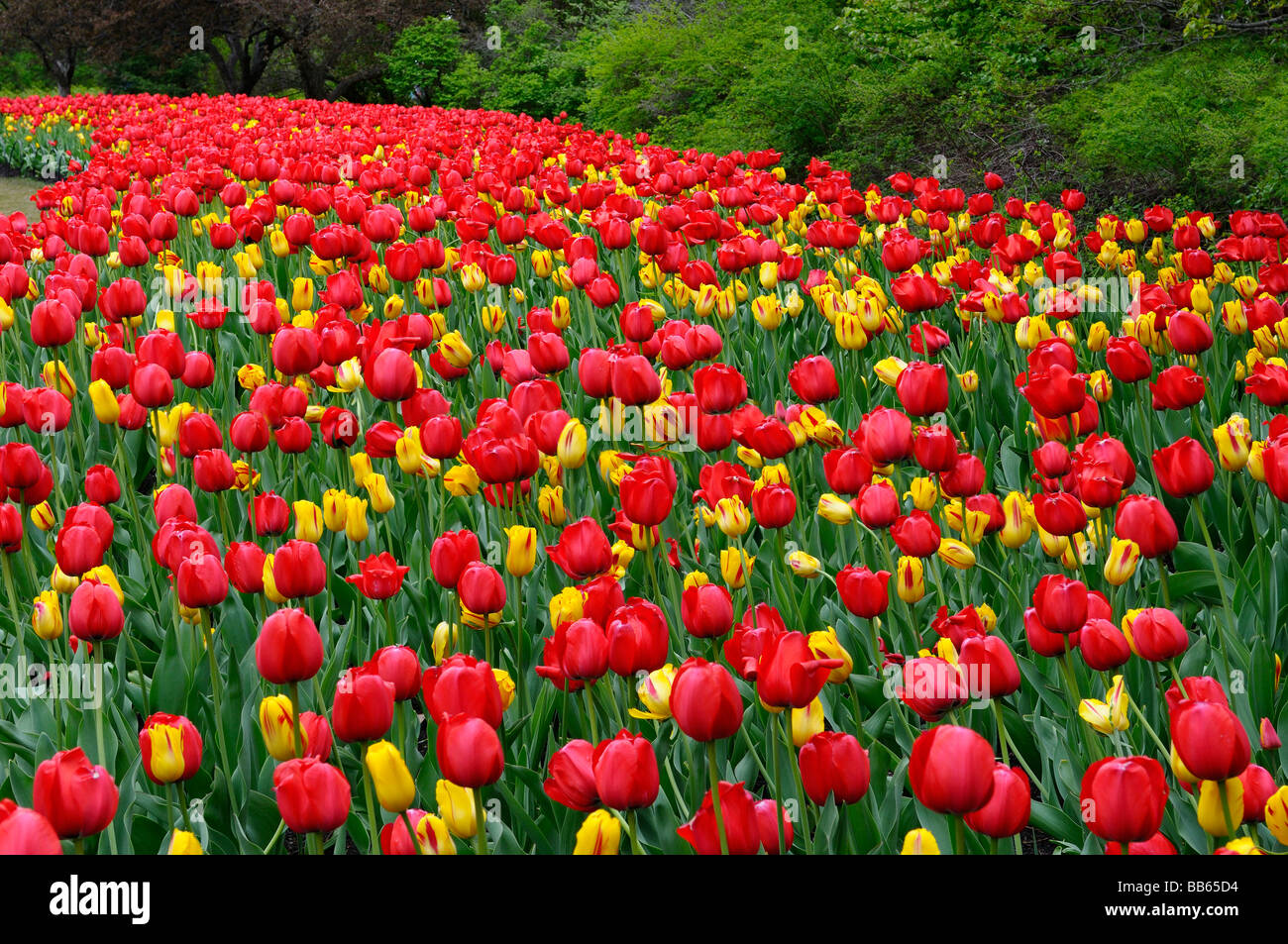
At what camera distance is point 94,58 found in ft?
107

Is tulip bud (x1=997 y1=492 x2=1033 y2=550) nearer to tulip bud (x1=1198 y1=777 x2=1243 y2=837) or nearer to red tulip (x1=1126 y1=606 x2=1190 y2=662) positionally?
red tulip (x1=1126 y1=606 x2=1190 y2=662)

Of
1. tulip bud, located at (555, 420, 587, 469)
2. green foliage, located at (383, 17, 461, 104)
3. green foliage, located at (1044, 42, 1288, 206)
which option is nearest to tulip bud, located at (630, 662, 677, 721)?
tulip bud, located at (555, 420, 587, 469)

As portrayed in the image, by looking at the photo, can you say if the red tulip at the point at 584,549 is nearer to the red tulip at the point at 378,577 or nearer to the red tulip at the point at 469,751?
the red tulip at the point at 378,577

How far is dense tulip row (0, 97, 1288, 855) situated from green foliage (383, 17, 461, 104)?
77.3ft

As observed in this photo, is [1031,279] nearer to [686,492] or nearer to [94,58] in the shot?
[686,492]

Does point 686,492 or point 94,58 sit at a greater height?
point 94,58

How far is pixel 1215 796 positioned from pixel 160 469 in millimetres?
2773

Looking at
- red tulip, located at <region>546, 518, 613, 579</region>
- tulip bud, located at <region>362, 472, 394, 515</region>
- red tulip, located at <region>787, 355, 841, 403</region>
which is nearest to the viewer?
red tulip, located at <region>546, 518, 613, 579</region>

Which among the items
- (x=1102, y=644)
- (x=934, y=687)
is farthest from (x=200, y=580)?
(x=1102, y=644)

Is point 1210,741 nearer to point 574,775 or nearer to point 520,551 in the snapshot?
point 574,775

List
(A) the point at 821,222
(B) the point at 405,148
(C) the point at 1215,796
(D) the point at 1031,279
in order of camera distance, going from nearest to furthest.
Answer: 1. (C) the point at 1215,796
2. (D) the point at 1031,279
3. (A) the point at 821,222
4. (B) the point at 405,148

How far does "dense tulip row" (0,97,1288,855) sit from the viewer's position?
148cm

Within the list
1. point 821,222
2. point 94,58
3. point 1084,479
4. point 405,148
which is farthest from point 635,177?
point 94,58

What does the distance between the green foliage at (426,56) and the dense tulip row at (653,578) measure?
77.3 feet
